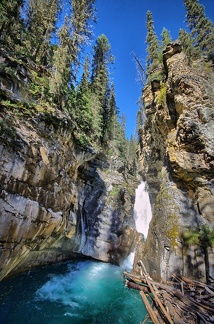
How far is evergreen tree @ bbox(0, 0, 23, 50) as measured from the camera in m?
10.7

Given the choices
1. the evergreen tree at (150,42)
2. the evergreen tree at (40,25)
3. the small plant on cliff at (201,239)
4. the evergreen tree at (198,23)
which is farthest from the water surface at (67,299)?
the evergreen tree at (198,23)

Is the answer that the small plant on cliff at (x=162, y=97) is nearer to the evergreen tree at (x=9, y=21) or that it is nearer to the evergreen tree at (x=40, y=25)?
the evergreen tree at (x=40, y=25)

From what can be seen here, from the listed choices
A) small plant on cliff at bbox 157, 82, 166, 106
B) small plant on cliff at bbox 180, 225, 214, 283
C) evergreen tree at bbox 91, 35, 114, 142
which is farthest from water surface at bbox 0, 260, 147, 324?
evergreen tree at bbox 91, 35, 114, 142

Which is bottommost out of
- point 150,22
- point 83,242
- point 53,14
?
point 83,242

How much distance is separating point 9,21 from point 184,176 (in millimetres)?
16498

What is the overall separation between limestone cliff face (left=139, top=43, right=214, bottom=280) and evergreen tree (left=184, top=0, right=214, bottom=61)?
10.1m

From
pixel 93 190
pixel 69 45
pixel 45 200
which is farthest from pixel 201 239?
pixel 69 45

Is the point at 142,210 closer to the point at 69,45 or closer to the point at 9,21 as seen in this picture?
the point at 69,45

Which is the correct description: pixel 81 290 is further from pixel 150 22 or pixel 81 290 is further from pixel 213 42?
pixel 150 22

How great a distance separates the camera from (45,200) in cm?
848

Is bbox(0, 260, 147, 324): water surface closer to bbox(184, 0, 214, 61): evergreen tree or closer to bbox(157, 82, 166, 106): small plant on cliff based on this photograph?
bbox(157, 82, 166, 106): small plant on cliff

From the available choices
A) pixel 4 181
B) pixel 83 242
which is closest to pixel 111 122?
pixel 83 242

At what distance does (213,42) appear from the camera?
1714cm

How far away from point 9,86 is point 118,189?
13.9m
